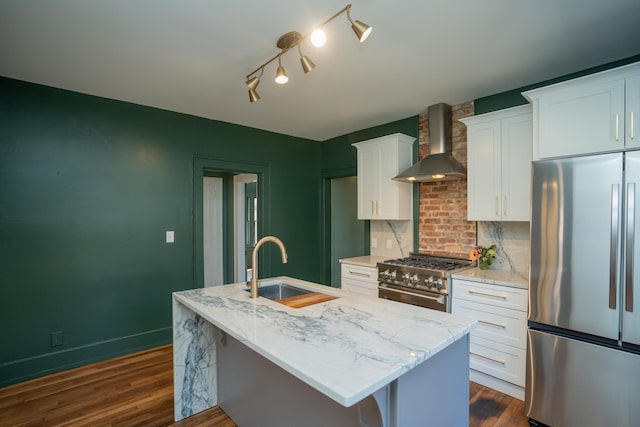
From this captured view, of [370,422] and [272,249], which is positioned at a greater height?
[272,249]

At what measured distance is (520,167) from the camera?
2.66m

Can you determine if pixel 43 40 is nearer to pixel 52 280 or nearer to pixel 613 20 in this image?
pixel 52 280

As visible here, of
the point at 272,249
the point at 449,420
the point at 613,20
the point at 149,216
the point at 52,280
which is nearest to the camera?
the point at 449,420

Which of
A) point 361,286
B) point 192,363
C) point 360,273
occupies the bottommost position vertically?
point 192,363

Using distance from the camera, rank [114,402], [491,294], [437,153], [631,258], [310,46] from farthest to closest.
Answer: [437,153] < [491,294] < [114,402] < [310,46] < [631,258]

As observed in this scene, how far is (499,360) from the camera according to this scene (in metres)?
2.50

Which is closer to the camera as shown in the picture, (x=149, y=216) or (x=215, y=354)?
(x=215, y=354)

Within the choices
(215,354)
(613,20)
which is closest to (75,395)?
(215,354)

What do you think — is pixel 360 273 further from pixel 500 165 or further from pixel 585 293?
pixel 585 293

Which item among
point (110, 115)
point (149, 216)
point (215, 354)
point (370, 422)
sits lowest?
point (215, 354)

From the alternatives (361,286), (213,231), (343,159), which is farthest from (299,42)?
(213,231)

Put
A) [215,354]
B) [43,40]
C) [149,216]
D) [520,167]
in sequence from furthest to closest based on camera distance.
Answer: [149,216]
[520,167]
[215,354]
[43,40]

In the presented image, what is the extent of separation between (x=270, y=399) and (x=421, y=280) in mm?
1700

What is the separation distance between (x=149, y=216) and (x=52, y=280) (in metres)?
0.98
